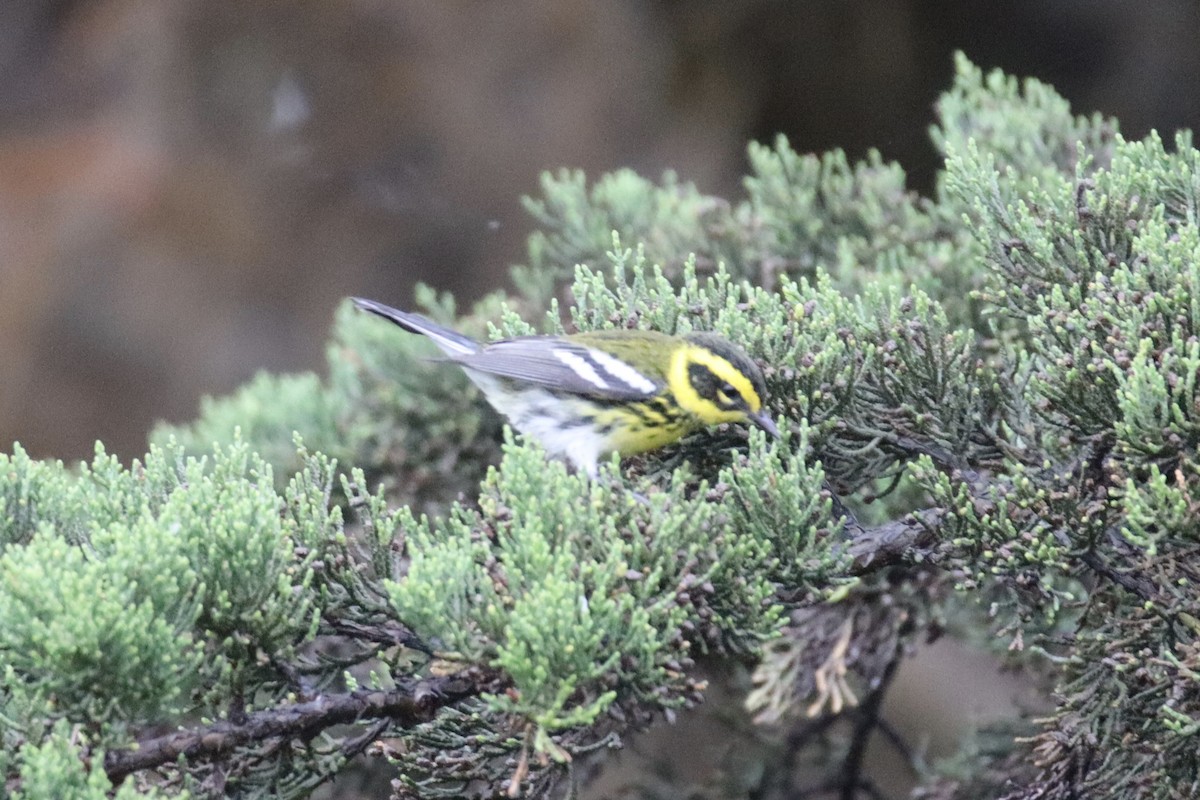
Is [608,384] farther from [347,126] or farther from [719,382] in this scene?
[347,126]

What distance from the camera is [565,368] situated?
256cm

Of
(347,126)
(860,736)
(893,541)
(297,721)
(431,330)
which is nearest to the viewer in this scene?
(297,721)

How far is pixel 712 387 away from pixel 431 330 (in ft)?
2.86

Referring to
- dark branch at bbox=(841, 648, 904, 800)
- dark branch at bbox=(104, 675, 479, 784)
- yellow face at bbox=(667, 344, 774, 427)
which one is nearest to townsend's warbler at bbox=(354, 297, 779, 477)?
yellow face at bbox=(667, 344, 774, 427)

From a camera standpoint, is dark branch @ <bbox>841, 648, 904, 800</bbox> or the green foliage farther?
dark branch @ <bbox>841, 648, 904, 800</bbox>

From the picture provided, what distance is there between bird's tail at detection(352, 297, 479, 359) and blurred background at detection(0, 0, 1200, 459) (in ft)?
10.3

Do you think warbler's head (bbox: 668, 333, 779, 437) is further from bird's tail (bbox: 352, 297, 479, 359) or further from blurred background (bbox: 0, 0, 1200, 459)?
blurred background (bbox: 0, 0, 1200, 459)

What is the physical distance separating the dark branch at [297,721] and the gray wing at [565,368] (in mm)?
861

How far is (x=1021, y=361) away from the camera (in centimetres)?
218

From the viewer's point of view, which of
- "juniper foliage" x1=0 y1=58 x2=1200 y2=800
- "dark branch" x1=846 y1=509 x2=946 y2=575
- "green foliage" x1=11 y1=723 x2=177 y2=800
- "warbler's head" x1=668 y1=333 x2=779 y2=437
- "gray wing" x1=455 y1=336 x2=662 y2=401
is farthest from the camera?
"gray wing" x1=455 y1=336 x2=662 y2=401

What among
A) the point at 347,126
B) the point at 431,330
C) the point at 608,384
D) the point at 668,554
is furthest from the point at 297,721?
the point at 347,126

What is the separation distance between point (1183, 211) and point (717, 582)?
50.5 inches

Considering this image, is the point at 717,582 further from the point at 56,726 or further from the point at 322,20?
the point at 322,20

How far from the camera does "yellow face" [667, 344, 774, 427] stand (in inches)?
84.9
